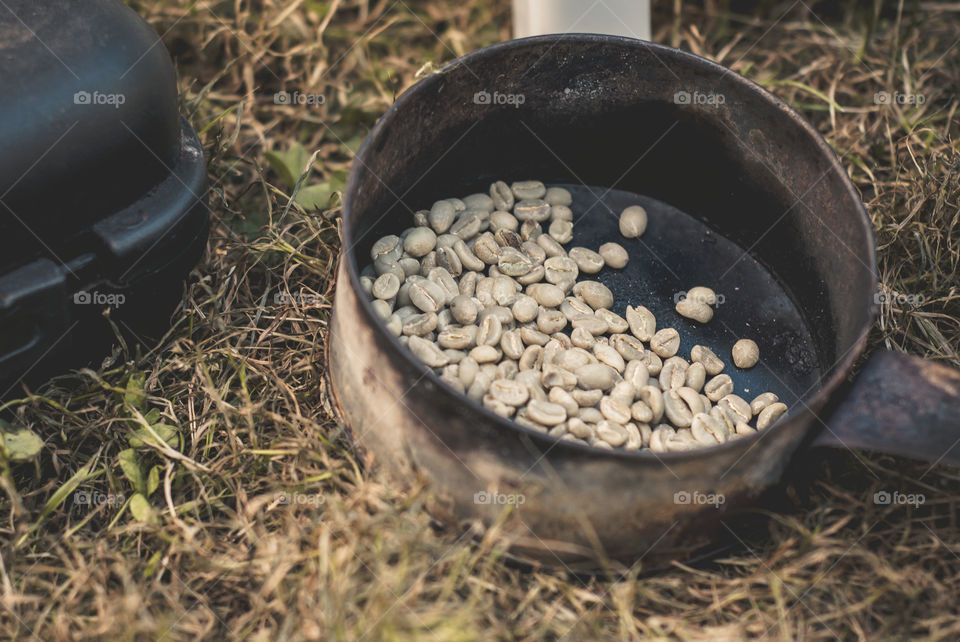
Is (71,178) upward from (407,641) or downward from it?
upward

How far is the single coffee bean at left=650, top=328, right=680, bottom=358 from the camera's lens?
1383 mm

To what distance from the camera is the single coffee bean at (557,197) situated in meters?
1.56

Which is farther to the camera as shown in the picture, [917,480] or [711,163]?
[711,163]

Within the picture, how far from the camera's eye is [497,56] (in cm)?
135

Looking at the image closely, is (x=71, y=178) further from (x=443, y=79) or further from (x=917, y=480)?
(x=917, y=480)

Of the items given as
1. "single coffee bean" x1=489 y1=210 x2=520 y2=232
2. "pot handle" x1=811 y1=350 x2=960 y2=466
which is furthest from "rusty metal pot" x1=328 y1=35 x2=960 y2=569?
"single coffee bean" x1=489 y1=210 x2=520 y2=232

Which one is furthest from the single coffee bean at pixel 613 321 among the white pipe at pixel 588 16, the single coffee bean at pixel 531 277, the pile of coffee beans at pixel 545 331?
the white pipe at pixel 588 16

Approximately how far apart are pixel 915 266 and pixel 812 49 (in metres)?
0.67

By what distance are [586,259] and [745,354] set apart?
305mm

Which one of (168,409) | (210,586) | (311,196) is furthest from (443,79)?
(210,586)

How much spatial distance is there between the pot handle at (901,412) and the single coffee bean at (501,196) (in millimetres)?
669

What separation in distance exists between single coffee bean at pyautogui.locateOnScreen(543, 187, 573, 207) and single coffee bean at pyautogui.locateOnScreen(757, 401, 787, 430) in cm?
51

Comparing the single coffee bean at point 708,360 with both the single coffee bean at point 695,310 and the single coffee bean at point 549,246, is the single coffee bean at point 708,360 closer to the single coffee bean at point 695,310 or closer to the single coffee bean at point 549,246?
the single coffee bean at point 695,310

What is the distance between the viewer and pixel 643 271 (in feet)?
5.03
